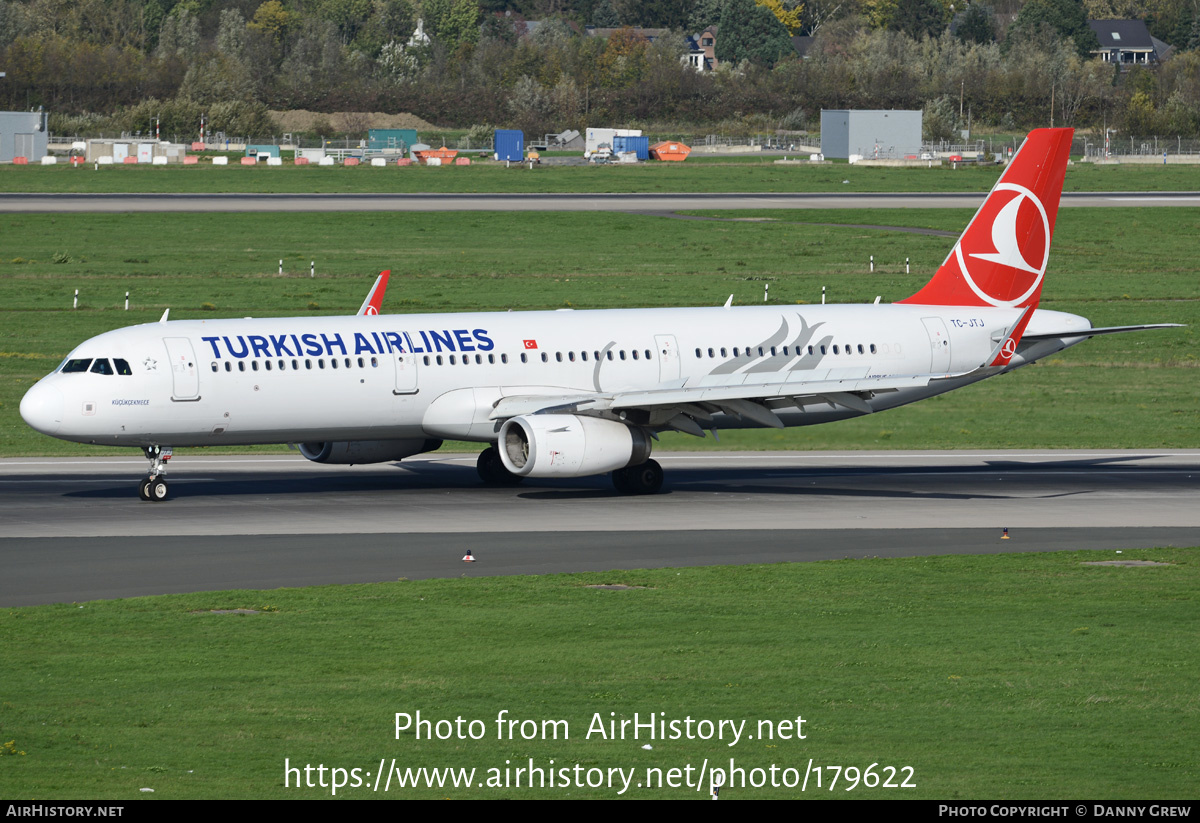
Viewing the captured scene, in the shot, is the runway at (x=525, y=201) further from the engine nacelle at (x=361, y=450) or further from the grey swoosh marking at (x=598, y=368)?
the grey swoosh marking at (x=598, y=368)

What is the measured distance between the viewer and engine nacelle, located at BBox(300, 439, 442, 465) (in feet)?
147

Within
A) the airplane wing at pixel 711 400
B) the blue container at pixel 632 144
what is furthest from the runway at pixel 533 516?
the blue container at pixel 632 144

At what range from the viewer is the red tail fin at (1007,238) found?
1980 inches

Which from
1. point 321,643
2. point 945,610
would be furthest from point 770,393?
point 321,643

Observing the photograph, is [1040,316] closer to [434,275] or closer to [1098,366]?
[1098,366]

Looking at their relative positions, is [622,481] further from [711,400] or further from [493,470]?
[493,470]

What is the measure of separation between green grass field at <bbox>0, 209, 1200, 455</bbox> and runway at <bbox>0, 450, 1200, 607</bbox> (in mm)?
3805

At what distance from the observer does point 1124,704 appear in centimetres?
2173

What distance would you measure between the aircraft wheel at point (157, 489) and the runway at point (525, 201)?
246ft

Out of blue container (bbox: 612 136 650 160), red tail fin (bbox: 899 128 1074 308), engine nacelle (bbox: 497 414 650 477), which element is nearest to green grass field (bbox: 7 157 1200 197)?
blue container (bbox: 612 136 650 160)

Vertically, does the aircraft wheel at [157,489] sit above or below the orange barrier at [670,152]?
below

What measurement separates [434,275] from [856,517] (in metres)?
54.2

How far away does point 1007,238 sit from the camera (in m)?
50.4

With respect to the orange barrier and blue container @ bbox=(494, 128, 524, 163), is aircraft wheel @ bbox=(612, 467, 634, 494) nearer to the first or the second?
blue container @ bbox=(494, 128, 524, 163)
